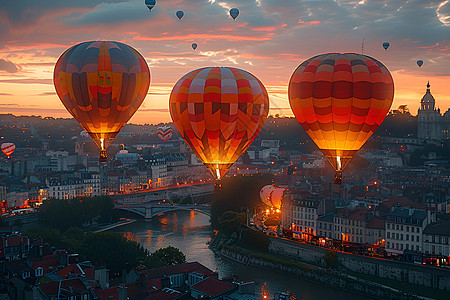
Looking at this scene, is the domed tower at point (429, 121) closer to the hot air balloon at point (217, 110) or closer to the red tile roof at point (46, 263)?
the red tile roof at point (46, 263)

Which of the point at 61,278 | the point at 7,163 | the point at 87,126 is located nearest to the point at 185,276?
the point at 61,278

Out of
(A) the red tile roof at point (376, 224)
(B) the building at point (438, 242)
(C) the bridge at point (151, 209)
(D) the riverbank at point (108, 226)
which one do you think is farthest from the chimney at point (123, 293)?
(C) the bridge at point (151, 209)

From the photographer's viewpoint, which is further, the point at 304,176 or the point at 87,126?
the point at 304,176

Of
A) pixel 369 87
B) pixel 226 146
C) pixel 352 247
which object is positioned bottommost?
pixel 352 247

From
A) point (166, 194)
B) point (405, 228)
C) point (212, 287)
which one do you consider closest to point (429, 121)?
point (166, 194)

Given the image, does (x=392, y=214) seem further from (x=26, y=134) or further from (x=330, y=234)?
(x=26, y=134)

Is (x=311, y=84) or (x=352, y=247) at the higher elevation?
(x=311, y=84)

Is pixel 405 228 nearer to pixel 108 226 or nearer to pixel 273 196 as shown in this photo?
pixel 273 196
